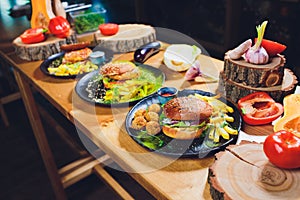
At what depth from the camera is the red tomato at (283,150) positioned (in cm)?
88

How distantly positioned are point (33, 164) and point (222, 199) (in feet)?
7.65

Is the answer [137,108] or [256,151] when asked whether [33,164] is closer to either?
[137,108]

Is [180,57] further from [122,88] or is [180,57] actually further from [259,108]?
[259,108]

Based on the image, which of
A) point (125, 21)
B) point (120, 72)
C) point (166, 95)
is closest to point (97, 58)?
point (120, 72)

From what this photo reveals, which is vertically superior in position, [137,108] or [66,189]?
[137,108]

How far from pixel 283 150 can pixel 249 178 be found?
0.40 ft

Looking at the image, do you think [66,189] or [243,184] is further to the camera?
[66,189]

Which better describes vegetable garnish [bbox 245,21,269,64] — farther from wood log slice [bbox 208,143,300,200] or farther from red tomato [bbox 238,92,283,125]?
wood log slice [bbox 208,143,300,200]

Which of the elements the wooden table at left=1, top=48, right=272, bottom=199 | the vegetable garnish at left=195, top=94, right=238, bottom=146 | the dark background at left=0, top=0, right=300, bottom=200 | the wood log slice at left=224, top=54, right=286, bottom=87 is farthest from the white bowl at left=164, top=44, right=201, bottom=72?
the dark background at left=0, top=0, right=300, bottom=200

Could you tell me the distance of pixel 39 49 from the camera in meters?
2.03

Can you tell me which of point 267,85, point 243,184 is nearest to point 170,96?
point 267,85

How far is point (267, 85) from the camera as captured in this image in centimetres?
132

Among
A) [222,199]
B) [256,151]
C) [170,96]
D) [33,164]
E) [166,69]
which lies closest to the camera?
[222,199]

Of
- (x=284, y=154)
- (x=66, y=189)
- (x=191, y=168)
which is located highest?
(x=284, y=154)
